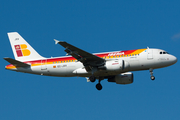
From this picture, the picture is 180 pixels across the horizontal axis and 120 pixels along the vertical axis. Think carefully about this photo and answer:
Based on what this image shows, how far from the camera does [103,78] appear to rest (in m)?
45.2

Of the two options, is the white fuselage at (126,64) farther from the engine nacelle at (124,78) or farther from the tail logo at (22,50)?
the engine nacelle at (124,78)

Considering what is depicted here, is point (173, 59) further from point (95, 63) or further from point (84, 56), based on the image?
point (84, 56)

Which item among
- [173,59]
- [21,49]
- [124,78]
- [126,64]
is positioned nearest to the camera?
[126,64]

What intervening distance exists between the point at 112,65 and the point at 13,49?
1648 cm

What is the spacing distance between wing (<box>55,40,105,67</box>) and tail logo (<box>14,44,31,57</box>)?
10.0 m

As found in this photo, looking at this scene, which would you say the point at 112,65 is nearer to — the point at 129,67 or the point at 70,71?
the point at 129,67

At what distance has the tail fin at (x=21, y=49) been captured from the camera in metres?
45.8

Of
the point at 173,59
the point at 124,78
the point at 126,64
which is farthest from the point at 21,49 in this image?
the point at 173,59

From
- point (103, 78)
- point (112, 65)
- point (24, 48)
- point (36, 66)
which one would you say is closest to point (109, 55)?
point (112, 65)

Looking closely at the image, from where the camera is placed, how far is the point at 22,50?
4688 centimetres

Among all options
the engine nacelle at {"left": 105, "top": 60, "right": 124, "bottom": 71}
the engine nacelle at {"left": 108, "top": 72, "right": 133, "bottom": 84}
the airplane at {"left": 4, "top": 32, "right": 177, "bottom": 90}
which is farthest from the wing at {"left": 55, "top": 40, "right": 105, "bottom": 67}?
the engine nacelle at {"left": 108, "top": 72, "right": 133, "bottom": 84}

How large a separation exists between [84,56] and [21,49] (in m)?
12.2

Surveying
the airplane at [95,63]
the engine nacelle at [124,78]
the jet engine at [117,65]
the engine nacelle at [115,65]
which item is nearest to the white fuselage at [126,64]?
the airplane at [95,63]

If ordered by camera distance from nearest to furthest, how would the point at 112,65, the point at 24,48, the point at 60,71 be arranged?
the point at 112,65 → the point at 60,71 → the point at 24,48
